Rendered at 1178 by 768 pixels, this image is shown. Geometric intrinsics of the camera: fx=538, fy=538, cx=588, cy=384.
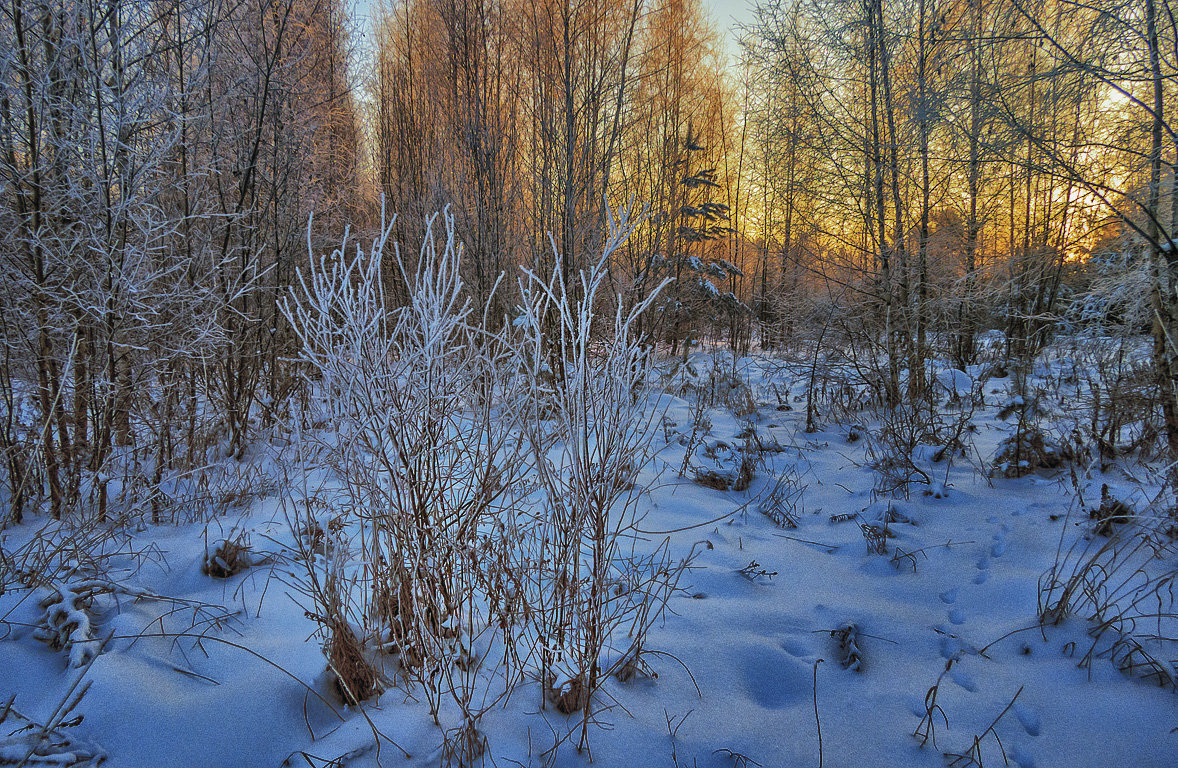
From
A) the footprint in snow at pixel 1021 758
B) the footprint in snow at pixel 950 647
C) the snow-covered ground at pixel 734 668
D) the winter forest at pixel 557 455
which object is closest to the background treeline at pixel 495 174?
the winter forest at pixel 557 455

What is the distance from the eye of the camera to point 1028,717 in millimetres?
1515

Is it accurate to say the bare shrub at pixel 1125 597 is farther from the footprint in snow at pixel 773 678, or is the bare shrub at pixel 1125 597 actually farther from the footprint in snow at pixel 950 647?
the footprint in snow at pixel 773 678

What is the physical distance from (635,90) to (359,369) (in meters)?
4.70

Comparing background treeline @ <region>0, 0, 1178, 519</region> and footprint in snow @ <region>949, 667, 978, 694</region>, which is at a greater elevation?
background treeline @ <region>0, 0, 1178, 519</region>

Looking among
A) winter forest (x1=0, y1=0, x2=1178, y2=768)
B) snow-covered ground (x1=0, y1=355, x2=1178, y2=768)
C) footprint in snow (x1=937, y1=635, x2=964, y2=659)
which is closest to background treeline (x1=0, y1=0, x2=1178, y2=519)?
winter forest (x1=0, y1=0, x2=1178, y2=768)

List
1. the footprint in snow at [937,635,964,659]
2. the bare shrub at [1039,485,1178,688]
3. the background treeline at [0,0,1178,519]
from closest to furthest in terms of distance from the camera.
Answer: the bare shrub at [1039,485,1178,688], the footprint in snow at [937,635,964,659], the background treeline at [0,0,1178,519]

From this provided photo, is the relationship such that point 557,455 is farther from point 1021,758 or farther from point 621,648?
point 1021,758

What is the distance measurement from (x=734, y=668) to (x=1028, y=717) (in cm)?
80

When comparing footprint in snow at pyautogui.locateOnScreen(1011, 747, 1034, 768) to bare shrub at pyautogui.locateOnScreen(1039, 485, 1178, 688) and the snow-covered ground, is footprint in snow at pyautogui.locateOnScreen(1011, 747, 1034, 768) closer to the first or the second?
the snow-covered ground

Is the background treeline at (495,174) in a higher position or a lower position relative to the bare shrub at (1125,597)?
higher

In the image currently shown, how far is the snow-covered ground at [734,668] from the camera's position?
139 centimetres

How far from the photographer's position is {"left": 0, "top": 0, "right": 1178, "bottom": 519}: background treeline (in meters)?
2.46

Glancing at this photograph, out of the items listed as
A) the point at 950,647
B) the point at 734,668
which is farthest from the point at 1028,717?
the point at 734,668

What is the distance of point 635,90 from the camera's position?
504cm
